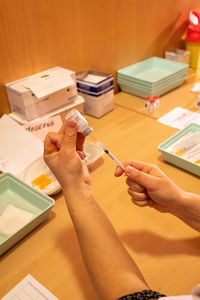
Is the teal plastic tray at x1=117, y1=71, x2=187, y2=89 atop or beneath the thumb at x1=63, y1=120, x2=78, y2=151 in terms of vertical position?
beneath

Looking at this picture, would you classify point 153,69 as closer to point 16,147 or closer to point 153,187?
point 16,147

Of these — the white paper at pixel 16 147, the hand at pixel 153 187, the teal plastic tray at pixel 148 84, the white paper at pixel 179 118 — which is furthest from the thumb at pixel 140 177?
the teal plastic tray at pixel 148 84

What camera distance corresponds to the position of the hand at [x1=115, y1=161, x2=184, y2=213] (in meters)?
0.62

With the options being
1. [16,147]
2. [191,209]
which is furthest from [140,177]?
[16,147]

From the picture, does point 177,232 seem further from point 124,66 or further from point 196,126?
point 124,66

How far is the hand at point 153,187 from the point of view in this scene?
2.04ft

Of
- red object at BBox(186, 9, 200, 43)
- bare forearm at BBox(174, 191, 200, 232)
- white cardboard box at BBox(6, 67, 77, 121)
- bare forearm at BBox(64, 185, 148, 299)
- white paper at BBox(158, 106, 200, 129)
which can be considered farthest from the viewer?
red object at BBox(186, 9, 200, 43)

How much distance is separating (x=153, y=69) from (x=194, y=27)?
1.21 feet

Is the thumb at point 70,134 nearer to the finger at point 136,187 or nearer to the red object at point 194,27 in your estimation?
the finger at point 136,187

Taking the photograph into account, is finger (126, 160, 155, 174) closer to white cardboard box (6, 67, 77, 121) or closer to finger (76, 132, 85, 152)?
finger (76, 132, 85, 152)

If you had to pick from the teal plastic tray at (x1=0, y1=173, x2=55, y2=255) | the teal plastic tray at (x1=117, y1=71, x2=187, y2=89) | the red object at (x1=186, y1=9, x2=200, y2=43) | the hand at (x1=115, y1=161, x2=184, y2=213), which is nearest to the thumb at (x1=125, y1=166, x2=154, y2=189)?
the hand at (x1=115, y1=161, x2=184, y2=213)

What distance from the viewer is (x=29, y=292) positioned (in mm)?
573

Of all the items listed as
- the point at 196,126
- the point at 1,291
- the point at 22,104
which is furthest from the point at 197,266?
the point at 22,104

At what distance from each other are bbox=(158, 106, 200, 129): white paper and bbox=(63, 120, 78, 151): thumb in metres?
0.63
